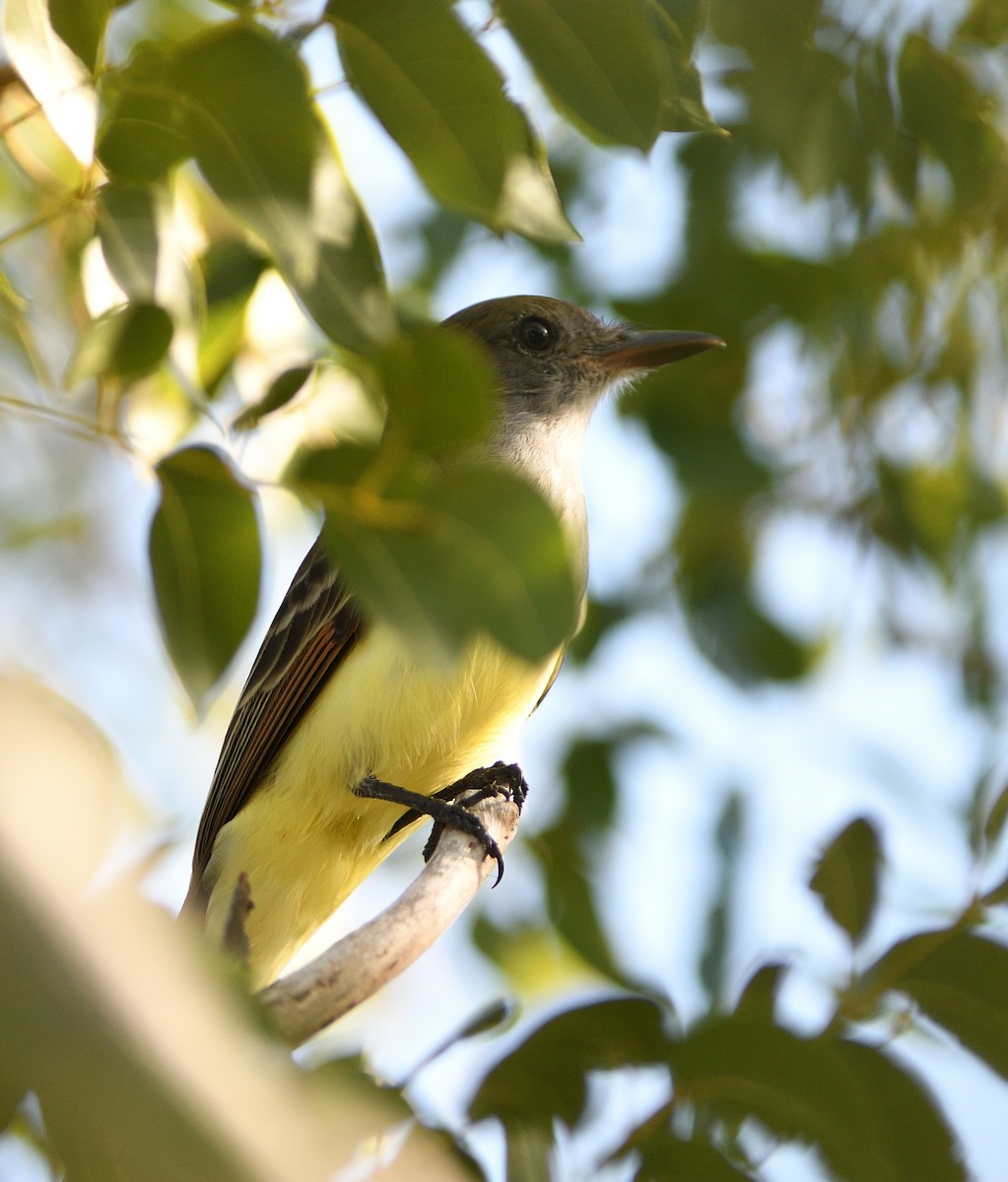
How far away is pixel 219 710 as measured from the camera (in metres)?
4.84

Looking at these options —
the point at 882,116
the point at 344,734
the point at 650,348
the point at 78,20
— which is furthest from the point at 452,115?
the point at 650,348

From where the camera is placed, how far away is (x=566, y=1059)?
1.58m

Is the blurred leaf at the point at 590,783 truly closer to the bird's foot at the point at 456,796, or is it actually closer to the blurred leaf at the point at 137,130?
the bird's foot at the point at 456,796

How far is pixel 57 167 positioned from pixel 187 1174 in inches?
79.3

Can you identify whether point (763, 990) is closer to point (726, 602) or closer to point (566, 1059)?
point (566, 1059)

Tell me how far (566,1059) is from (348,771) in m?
1.45

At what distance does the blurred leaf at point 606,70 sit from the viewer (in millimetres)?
1564

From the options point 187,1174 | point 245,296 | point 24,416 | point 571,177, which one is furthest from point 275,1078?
point 571,177

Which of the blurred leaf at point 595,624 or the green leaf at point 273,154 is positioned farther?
the blurred leaf at point 595,624

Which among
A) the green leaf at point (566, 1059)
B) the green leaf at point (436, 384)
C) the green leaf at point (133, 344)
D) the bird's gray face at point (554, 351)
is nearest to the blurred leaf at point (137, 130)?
the green leaf at point (133, 344)

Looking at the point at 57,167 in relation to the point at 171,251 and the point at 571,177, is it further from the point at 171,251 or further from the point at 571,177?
the point at 571,177

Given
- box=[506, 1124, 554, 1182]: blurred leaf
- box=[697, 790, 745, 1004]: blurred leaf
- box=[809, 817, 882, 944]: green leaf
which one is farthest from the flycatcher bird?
box=[506, 1124, 554, 1182]: blurred leaf

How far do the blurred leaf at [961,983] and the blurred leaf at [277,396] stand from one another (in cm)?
122

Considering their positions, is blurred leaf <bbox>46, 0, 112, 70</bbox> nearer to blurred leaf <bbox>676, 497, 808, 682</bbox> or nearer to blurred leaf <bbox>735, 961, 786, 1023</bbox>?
blurred leaf <bbox>735, 961, 786, 1023</bbox>
